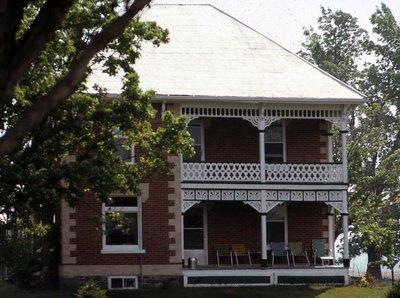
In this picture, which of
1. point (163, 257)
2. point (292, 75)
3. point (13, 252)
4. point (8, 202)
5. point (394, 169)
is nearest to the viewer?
point (8, 202)

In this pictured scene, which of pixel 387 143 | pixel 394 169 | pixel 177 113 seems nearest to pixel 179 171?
pixel 177 113

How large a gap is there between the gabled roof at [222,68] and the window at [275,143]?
5.81 feet

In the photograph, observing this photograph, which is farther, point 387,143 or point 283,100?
point 387,143

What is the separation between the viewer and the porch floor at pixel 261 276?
93.8 feet

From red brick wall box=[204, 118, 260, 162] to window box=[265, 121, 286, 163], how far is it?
1.55 ft

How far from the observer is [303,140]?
3152 cm

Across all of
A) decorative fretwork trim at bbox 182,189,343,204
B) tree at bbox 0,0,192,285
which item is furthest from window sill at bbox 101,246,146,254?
tree at bbox 0,0,192,285

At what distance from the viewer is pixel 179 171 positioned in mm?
29094

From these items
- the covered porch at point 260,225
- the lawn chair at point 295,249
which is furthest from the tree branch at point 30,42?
the lawn chair at point 295,249

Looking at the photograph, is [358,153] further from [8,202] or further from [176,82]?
[8,202]

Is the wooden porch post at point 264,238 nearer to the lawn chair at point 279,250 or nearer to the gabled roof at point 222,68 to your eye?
the lawn chair at point 279,250

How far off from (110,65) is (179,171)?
6808 mm

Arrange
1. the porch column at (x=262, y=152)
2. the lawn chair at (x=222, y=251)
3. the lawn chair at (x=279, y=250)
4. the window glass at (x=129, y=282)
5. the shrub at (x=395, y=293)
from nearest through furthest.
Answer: the shrub at (x=395, y=293) < the window glass at (x=129, y=282) < the porch column at (x=262, y=152) < the lawn chair at (x=222, y=251) < the lawn chair at (x=279, y=250)

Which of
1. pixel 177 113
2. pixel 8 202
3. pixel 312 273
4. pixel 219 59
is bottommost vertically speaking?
pixel 312 273
